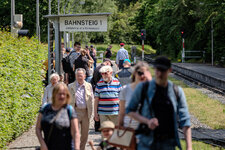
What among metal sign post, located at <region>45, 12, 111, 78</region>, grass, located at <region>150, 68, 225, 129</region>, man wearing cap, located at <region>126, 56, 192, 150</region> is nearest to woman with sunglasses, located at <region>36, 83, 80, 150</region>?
man wearing cap, located at <region>126, 56, 192, 150</region>

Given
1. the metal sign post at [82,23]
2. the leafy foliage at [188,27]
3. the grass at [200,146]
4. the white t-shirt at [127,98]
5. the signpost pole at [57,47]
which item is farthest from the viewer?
the leafy foliage at [188,27]

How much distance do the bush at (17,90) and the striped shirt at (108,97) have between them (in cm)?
185

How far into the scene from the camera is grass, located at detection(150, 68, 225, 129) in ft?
45.9

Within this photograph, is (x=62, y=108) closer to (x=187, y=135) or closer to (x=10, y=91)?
(x=187, y=135)

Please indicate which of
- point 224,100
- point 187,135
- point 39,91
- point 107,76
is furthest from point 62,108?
point 224,100

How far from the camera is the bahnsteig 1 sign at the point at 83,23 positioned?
11.4 meters

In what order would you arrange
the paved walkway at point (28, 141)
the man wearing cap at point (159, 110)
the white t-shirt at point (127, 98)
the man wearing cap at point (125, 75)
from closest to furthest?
the man wearing cap at point (159, 110) < the white t-shirt at point (127, 98) < the paved walkway at point (28, 141) < the man wearing cap at point (125, 75)

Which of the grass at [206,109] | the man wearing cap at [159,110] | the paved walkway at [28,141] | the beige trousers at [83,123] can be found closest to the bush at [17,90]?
the paved walkway at [28,141]

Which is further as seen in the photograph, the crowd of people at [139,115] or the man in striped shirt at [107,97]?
the man in striped shirt at [107,97]

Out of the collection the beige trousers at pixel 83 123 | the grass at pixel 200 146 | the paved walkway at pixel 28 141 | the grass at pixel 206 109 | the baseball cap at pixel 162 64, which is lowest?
the grass at pixel 206 109

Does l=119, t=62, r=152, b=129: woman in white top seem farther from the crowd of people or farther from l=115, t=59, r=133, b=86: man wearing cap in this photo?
l=115, t=59, r=133, b=86: man wearing cap

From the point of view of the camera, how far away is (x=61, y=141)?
5461 millimetres

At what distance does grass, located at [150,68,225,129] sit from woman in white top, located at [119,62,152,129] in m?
8.47

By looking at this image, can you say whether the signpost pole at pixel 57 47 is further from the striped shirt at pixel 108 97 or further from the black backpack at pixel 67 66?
the striped shirt at pixel 108 97
